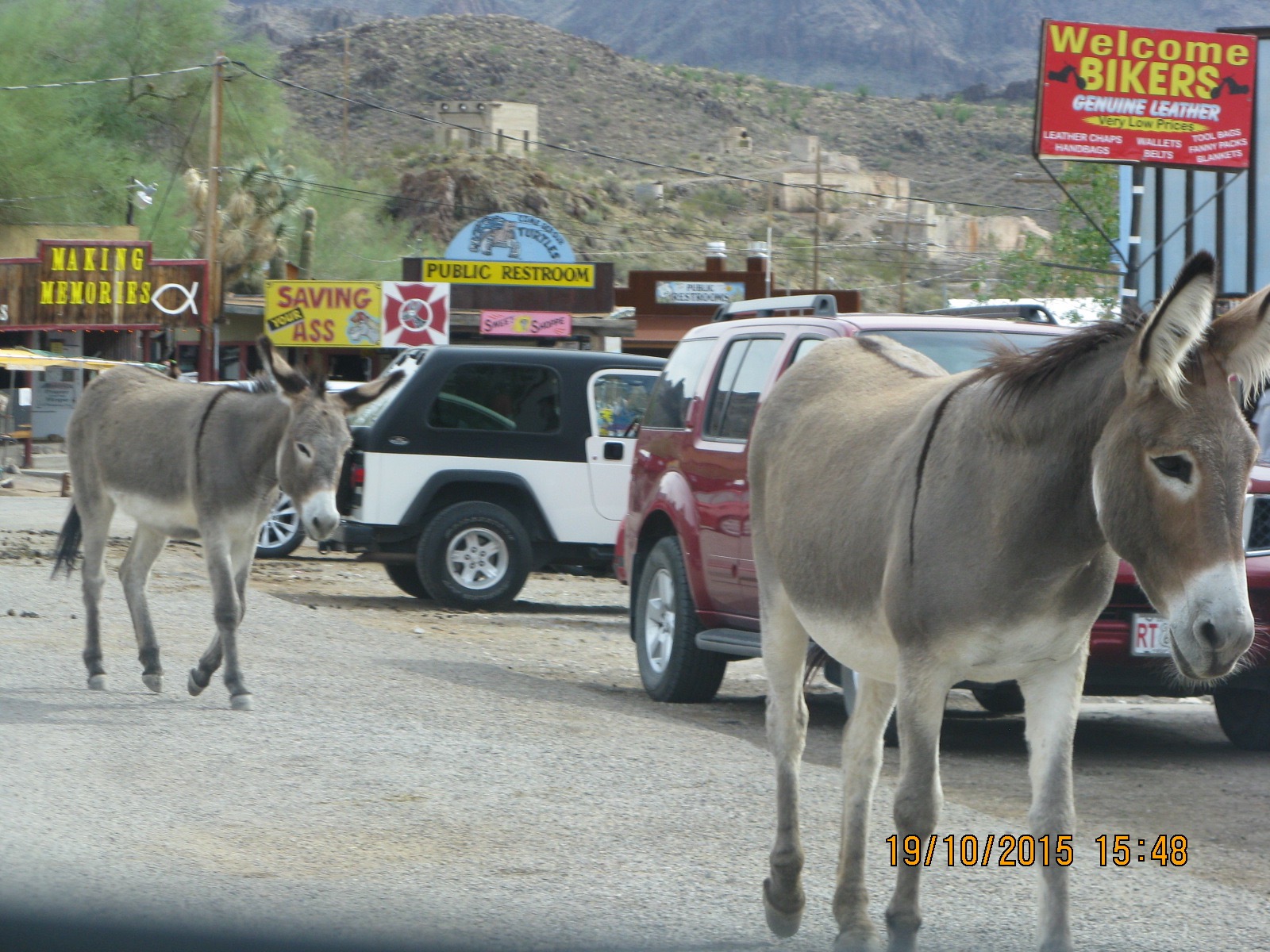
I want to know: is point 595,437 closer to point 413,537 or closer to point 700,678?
point 413,537

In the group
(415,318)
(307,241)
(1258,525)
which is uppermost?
(307,241)

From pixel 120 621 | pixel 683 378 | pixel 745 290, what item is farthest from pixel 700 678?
pixel 745 290

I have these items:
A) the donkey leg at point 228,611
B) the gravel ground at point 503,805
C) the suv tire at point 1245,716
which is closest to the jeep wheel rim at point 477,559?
the gravel ground at point 503,805

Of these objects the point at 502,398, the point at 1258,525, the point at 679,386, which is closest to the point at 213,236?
the point at 502,398

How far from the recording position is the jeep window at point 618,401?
1350 cm

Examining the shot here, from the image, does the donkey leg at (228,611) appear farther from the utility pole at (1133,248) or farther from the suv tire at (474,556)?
the utility pole at (1133,248)

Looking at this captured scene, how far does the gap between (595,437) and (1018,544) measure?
9670mm

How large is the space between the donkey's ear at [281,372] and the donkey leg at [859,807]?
4620mm

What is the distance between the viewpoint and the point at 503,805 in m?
6.16

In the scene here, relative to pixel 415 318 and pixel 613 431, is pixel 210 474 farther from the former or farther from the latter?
pixel 415 318

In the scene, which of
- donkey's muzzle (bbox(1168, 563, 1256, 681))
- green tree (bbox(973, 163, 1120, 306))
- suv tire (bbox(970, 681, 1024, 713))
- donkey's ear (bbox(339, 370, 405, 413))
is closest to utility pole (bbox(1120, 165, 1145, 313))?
green tree (bbox(973, 163, 1120, 306))

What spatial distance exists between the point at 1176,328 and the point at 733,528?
198 inches

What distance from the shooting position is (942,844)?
5.63m

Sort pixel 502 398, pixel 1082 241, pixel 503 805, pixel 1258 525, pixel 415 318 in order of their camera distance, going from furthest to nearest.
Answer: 1. pixel 1082 241
2. pixel 415 318
3. pixel 502 398
4. pixel 1258 525
5. pixel 503 805
